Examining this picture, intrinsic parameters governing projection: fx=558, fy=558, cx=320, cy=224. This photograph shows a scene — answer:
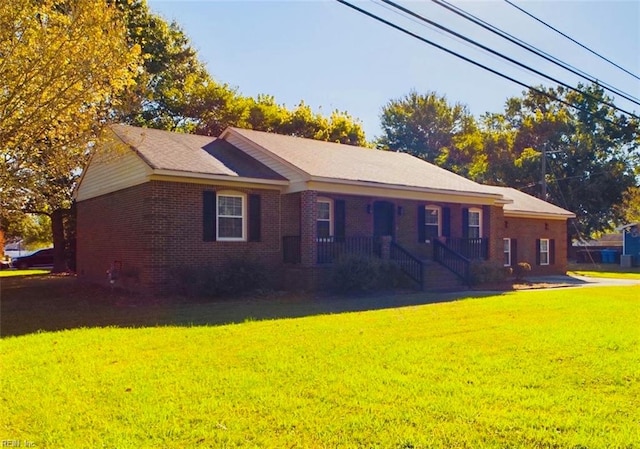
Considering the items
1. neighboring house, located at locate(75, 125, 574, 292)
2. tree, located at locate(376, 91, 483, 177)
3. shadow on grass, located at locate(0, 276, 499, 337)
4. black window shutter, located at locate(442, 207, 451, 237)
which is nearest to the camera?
shadow on grass, located at locate(0, 276, 499, 337)

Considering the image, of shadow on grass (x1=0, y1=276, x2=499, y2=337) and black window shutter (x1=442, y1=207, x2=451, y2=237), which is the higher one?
black window shutter (x1=442, y1=207, x2=451, y2=237)

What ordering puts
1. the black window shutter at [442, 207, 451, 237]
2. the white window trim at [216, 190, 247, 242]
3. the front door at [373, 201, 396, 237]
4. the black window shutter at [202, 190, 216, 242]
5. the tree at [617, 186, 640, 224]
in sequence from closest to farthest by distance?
the black window shutter at [202, 190, 216, 242] → the white window trim at [216, 190, 247, 242] → the front door at [373, 201, 396, 237] → the black window shutter at [442, 207, 451, 237] → the tree at [617, 186, 640, 224]

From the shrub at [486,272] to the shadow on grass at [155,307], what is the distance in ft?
8.61

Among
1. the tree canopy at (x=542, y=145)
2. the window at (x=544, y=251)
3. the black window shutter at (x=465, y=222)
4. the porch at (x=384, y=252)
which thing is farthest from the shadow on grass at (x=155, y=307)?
the tree canopy at (x=542, y=145)

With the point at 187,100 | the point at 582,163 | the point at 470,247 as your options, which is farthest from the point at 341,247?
the point at 582,163

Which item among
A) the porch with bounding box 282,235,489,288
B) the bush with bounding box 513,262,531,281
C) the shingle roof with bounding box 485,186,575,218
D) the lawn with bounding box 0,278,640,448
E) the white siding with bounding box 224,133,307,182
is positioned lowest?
the bush with bounding box 513,262,531,281

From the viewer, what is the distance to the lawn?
454 cm

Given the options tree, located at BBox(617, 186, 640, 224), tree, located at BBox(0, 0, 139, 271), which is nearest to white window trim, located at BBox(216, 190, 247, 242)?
tree, located at BBox(0, 0, 139, 271)

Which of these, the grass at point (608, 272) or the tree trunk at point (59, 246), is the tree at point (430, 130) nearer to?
the grass at point (608, 272)

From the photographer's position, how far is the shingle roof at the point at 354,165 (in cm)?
1842

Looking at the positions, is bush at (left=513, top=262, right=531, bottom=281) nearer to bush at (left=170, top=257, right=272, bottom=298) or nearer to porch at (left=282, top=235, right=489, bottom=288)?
porch at (left=282, top=235, right=489, bottom=288)

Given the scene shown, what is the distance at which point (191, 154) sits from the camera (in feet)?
58.5

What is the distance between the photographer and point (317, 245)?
17453 millimetres

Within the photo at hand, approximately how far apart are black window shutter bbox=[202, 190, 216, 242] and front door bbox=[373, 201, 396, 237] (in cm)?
650
